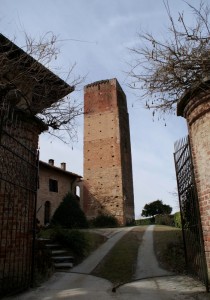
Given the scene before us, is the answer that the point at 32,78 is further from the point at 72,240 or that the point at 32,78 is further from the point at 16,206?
the point at 72,240

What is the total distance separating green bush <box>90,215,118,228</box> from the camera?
26.0 meters

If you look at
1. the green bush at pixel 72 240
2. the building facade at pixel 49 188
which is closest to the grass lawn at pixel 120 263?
the green bush at pixel 72 240

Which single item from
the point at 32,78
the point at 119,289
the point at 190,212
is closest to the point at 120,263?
the point at 119,289

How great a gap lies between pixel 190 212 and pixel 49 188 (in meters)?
18.4

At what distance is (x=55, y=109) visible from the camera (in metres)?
6.50

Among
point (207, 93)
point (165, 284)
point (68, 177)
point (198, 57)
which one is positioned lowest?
point (165, 284)

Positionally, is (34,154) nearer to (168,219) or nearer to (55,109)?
(55,109)

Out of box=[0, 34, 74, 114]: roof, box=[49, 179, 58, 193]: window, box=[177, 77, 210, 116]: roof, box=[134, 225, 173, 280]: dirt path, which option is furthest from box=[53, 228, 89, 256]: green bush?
box=[49, 179, 58, 193]: window

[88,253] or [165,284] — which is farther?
[88,253]

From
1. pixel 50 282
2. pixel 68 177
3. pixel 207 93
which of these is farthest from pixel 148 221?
pixel 207 93

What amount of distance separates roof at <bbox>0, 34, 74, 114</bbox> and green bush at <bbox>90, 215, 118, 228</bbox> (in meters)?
20.4

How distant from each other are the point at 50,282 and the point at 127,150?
2496 cm

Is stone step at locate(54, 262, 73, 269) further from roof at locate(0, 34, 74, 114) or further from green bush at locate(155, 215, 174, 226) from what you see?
green bush at locate(155, 215, 174, 226)

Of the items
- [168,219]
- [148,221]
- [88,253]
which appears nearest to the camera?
[88,253]
